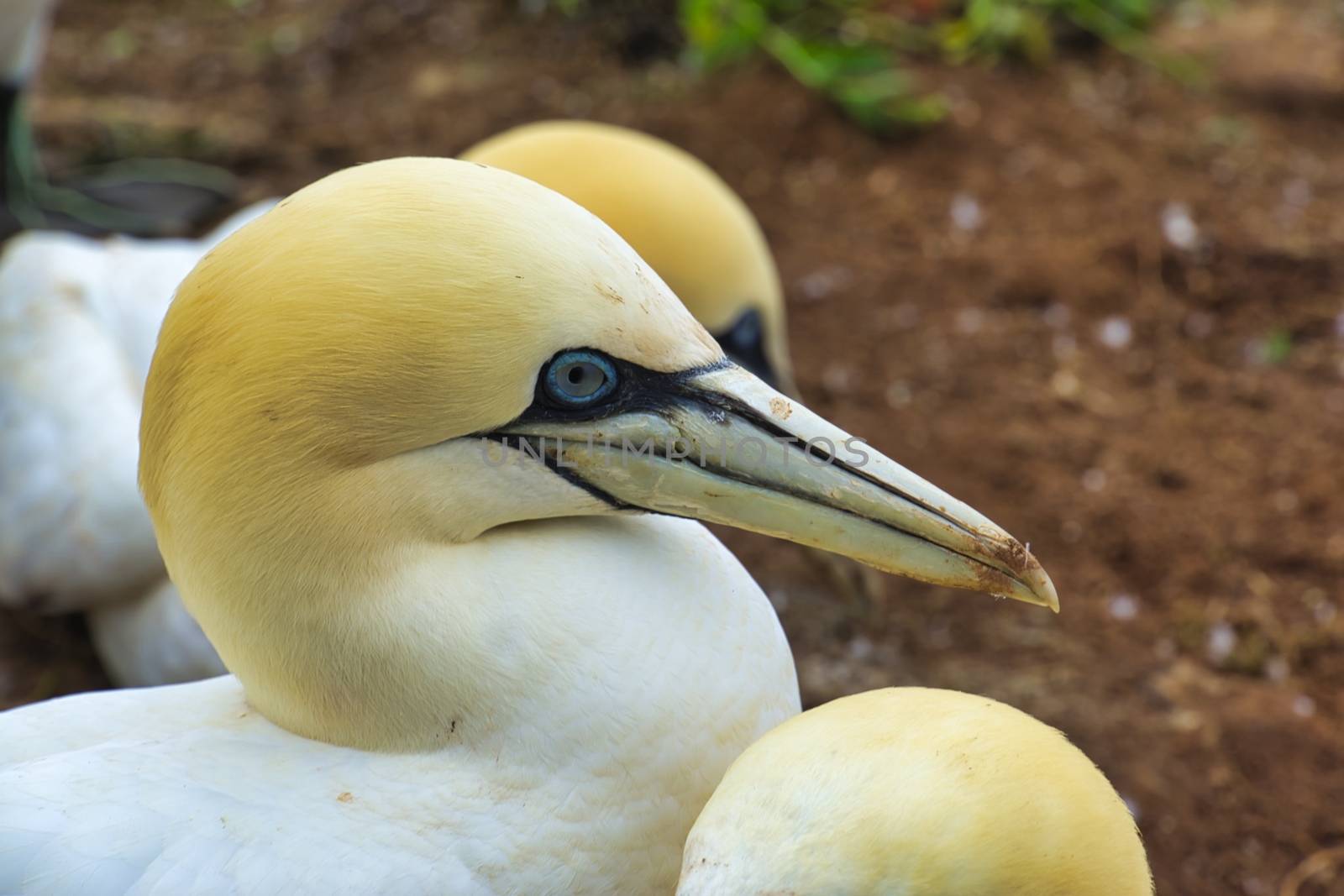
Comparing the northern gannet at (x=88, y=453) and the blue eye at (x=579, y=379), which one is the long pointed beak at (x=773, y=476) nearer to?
the blue eye at (x=579, y=379)

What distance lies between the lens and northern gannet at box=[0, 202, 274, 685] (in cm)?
340

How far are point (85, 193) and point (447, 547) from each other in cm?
424

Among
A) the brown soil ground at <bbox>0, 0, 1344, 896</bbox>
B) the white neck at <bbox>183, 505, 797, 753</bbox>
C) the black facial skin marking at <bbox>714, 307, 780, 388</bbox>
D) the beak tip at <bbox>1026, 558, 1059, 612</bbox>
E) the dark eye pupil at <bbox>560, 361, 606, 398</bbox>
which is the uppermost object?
the dark eye pupil at <bbox>560, 361, 606, 398</bbox>

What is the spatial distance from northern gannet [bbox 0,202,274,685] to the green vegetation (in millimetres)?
2581

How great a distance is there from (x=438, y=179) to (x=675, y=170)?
1.80m

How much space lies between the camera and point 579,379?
1.88m

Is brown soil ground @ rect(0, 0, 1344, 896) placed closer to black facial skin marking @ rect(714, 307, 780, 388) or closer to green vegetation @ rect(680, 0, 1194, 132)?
green vegetation @ rect(680, 0, 1194, 132)

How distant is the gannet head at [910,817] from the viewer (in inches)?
66.6

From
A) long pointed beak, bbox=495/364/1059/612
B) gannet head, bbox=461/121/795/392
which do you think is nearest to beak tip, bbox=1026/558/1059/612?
long pointed beak, bbox=495/364/1059/612

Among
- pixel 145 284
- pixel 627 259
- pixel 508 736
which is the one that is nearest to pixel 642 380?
pixel 627 259

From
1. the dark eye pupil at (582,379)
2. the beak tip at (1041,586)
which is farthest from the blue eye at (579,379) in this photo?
the beak tip at (1041,586)

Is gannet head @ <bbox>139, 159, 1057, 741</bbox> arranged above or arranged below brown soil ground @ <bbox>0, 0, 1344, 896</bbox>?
above

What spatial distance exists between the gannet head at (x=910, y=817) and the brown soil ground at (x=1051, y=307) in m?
1.37

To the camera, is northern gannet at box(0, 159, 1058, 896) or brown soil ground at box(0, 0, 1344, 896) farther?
brown soil ground at box(0, 0, 1344, 896)
